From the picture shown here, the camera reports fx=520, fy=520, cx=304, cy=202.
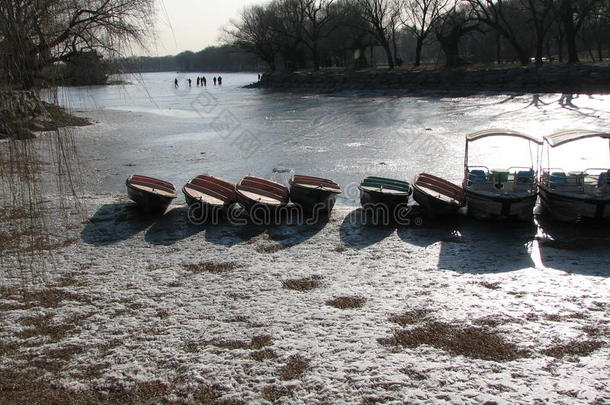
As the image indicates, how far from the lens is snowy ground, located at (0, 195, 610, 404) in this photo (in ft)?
16.7

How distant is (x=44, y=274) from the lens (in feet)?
25.0

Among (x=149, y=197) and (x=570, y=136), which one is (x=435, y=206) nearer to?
(x=570, y=136)

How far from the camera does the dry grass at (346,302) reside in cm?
683

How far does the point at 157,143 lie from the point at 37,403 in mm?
17393

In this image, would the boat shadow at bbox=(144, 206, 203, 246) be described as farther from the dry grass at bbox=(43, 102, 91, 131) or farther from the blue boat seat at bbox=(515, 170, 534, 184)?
the blue boat seat at bbox=(515, 170, 534, 184)

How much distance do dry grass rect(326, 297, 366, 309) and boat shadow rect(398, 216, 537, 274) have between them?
192 centimetres

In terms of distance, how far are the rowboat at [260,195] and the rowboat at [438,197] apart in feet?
9.47

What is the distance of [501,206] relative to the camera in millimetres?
10250

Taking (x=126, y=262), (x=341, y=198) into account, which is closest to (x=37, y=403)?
(x=126, y=262)

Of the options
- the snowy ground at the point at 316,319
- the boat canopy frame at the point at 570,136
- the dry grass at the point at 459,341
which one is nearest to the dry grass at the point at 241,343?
the snowy ground at the point at 316,319

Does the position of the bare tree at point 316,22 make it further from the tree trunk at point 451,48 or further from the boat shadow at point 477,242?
the boat shadow at point 477,242

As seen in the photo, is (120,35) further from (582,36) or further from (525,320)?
(582,36)

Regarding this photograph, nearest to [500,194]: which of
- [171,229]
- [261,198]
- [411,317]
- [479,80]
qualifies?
[261,198]

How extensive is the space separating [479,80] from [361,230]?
1410 inches
